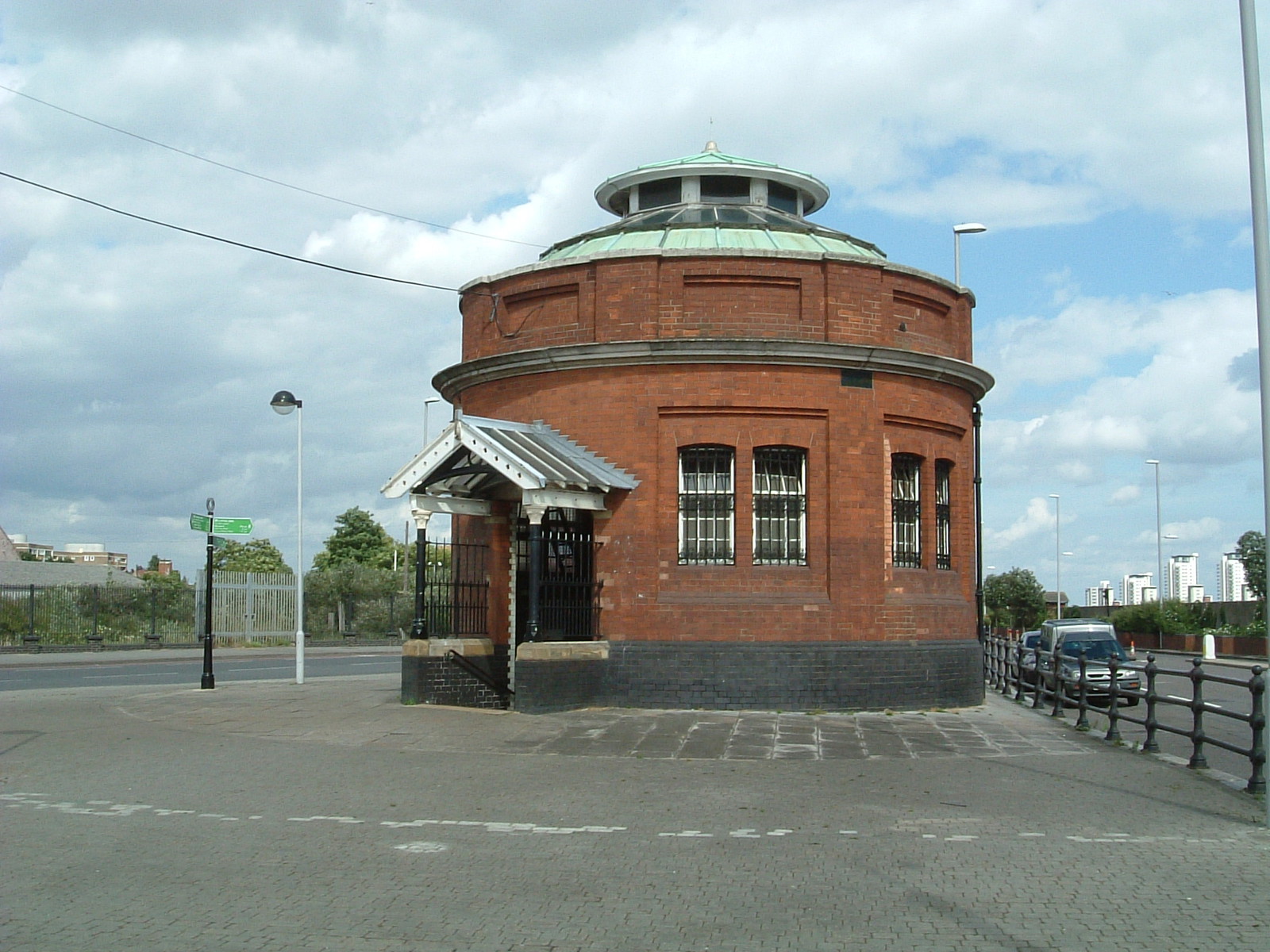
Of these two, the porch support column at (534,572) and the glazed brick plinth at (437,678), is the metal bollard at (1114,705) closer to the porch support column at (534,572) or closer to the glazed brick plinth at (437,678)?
the porch support column at (534,572)

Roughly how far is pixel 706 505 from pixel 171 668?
19.4 meters

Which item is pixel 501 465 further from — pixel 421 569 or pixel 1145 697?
pixel 1145 697

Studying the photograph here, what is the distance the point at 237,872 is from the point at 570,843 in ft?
7.75

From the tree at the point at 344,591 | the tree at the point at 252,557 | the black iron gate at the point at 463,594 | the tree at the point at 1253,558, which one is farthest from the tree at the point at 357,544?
the black iron gate at the point at 463,594

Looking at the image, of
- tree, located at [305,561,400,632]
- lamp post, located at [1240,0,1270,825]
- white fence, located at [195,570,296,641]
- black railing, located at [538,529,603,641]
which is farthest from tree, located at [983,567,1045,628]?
lamp post, located at [1240,0,1270,825]

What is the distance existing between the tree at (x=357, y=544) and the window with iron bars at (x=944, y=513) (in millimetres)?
70342

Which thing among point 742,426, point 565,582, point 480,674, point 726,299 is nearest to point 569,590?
point 565,582

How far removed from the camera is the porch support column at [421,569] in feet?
59.4

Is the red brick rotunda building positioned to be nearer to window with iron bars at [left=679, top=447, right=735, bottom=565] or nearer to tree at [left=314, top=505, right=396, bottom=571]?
window with iron bars at [left=679, top=447, right=735, bottom=565]

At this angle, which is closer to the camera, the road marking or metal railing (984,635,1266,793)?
the road marking

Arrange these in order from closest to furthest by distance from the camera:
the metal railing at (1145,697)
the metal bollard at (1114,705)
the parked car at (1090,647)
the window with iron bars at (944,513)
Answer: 1. the metal railing at (1145,697)
2. the metal bollard at (1114,705)
3. the window with iron bars at (944,513)
4. the parked car at (1090,647)

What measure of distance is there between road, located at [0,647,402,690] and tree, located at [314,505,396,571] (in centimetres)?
4423

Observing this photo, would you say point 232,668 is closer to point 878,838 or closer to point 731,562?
point 731,562

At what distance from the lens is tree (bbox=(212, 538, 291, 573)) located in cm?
9312
